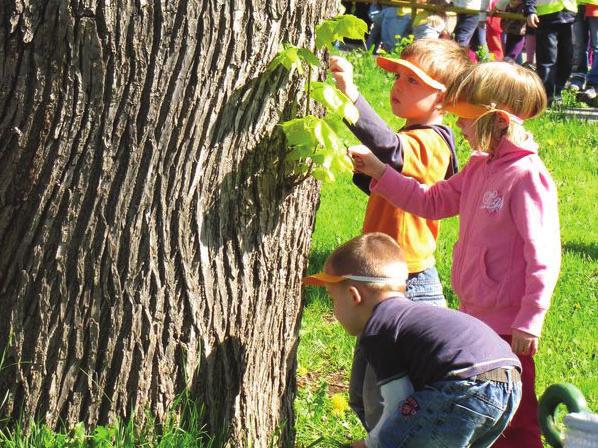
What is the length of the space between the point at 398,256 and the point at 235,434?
76cm

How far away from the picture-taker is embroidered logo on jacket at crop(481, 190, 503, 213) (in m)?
3.52

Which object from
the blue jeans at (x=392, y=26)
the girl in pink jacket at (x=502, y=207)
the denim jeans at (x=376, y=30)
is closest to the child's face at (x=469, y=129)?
the girl in pink jacket at (x=502, y=207)

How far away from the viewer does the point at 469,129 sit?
369cm

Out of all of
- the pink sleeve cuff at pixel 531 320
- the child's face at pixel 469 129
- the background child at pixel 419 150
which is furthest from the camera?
the background child at pixel 419 150

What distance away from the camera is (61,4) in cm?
283

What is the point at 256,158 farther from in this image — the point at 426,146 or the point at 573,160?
the point at 573,160

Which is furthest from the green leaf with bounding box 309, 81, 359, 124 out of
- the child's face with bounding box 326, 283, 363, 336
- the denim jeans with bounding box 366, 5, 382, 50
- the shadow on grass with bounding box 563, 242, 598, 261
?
the denim jeans with bounding box 366, 5, 382, 50

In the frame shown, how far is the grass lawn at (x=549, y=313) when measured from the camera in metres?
4.11

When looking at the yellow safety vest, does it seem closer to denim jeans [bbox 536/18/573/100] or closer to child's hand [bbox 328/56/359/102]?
denim jeans [bbox 536/18/573/100]

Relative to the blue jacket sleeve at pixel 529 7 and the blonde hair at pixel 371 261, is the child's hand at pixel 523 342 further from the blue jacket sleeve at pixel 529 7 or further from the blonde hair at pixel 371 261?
the blue jacket sleeve at pixel 529 7

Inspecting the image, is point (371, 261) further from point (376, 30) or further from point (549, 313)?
point (376, 30)

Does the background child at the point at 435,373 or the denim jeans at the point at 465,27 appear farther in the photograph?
the denim jeans at the point at 465,27

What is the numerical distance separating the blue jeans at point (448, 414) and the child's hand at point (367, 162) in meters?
1.02

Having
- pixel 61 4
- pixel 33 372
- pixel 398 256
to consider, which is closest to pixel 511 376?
pixel 398 256
